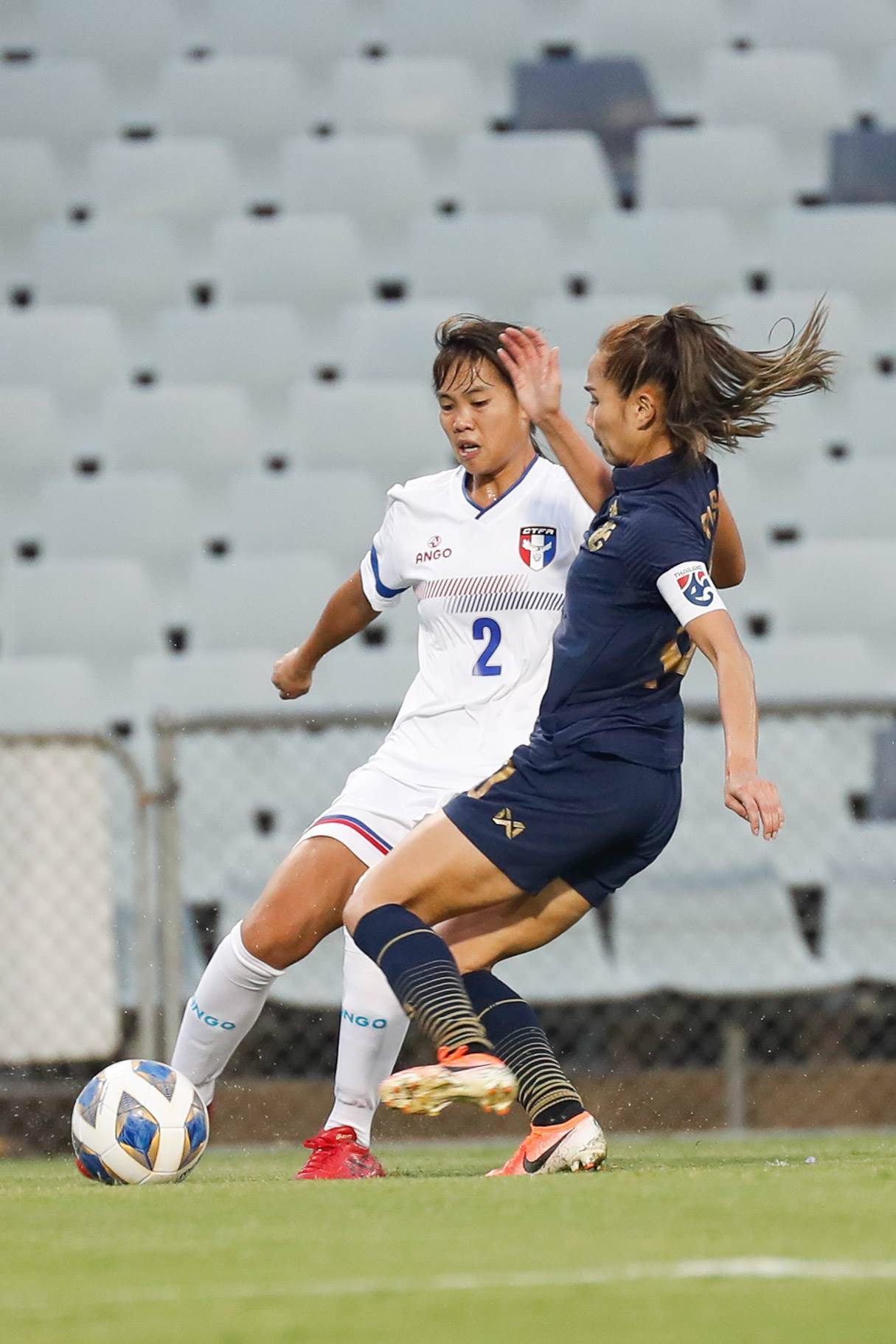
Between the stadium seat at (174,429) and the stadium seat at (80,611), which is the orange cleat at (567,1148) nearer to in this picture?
the stadium seat at (80,611)

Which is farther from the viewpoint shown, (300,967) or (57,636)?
(57,636)

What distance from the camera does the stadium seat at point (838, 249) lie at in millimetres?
8680

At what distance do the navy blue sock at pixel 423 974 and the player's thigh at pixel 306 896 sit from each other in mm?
428

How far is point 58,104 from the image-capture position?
9102 millimetres

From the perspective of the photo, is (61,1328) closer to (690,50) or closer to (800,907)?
(800,907)

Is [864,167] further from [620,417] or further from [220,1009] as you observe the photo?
[220,1009]

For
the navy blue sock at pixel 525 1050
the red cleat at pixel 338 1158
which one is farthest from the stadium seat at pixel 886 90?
the red cleat at pixel 338 1158

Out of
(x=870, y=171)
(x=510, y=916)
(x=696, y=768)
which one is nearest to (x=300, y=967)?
(x=696, y=768)

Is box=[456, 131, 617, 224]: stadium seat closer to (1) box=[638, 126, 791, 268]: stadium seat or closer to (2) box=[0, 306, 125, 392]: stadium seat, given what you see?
(1) box=[638, 126, 791, 268]: stadium seat

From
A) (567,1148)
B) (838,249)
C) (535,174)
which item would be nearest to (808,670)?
(838,249)

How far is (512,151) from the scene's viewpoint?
29.2 feet

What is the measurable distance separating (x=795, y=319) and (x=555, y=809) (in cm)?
506

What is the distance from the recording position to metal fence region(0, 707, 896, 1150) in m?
5.79

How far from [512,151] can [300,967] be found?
14.7ft
